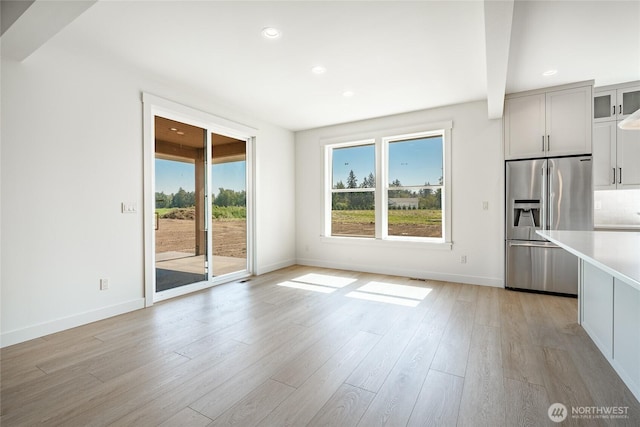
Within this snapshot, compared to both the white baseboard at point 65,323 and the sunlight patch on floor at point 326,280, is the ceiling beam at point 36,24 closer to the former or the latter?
the white baseboard at point 65,323

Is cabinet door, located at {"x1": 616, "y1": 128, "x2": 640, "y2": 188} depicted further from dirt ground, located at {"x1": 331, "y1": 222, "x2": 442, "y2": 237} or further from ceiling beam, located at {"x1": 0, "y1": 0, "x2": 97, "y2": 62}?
ceiling beam, located at {"x1": 0, "y1": 0, "x2": 97, "y2": 62}

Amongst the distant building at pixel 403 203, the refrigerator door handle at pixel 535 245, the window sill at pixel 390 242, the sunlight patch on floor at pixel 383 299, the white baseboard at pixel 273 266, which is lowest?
the sunlight patch on floor at pixel 383 299

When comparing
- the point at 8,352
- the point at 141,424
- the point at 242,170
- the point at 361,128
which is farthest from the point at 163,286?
the point at 361,128

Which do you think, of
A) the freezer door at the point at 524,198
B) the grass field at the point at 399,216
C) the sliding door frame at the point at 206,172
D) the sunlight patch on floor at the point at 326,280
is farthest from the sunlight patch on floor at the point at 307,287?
the freezer door at the point at 524,198

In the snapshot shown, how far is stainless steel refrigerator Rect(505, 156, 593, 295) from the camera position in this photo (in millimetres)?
3893

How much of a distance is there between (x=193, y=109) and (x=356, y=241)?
338cm

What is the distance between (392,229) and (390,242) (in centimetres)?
28

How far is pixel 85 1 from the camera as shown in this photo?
1899 mm

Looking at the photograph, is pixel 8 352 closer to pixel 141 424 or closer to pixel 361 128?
pixel 141 424

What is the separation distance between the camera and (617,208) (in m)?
4.35

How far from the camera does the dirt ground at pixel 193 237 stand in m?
3.97

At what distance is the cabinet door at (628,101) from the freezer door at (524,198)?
3.67 ft

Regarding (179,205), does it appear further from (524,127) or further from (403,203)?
(524,127)

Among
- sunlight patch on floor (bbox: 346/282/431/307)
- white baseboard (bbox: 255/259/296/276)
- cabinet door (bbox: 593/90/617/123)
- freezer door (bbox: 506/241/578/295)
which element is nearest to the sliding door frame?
white baseboard (bbox: 255/259/296/276)
